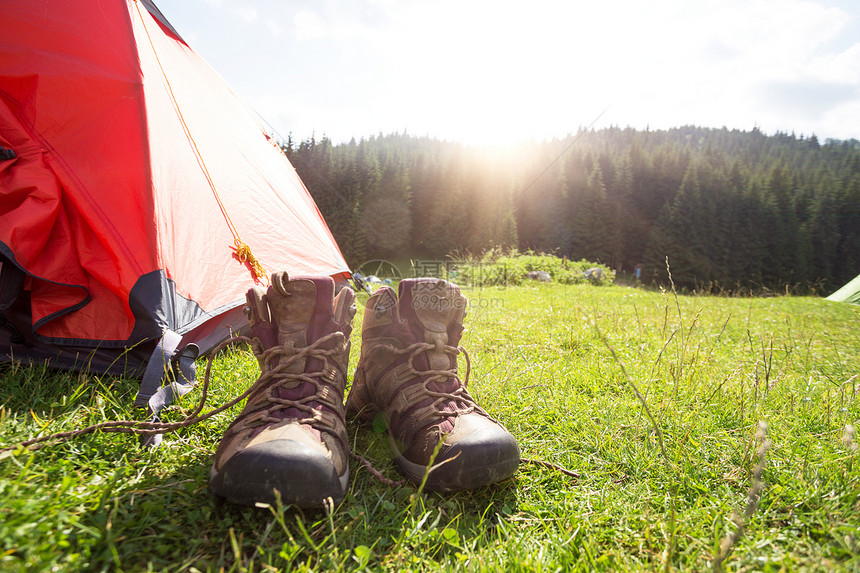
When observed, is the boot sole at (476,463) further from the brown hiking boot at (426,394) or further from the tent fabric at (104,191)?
the tent fabric at (104,191)

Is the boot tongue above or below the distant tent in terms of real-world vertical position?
above

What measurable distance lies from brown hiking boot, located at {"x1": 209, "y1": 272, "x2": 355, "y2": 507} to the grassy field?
0.32 feet

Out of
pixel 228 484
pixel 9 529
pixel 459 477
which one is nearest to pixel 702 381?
pixel 459 477

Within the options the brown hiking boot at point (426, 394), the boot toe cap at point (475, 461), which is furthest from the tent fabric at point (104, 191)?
the boot toe cap at point (475, 461)

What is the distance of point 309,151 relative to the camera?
98.9 feet

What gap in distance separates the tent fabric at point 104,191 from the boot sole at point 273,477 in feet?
3.62

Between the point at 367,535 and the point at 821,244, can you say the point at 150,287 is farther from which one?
the point at 821,244

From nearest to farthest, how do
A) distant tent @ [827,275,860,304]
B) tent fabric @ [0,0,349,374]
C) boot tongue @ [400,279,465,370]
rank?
boot tongue @ [400,279,465,370] < tent fabric @ [0,0,349,374] < distant tent @ [827,275,860,304]

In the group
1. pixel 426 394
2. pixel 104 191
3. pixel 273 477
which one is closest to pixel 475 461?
pixel 426 394

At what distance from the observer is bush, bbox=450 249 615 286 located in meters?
11.2

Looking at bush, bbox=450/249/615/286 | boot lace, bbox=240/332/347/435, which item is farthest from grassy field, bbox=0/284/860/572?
bush, bbox=450/249/615/286

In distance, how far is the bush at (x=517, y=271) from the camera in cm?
1121

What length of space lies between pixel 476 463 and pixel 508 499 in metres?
0.21

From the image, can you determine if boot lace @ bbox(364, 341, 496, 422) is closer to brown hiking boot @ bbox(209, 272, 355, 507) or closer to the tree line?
brown hiking boot @ bbox(209, 272, 355, 507)
